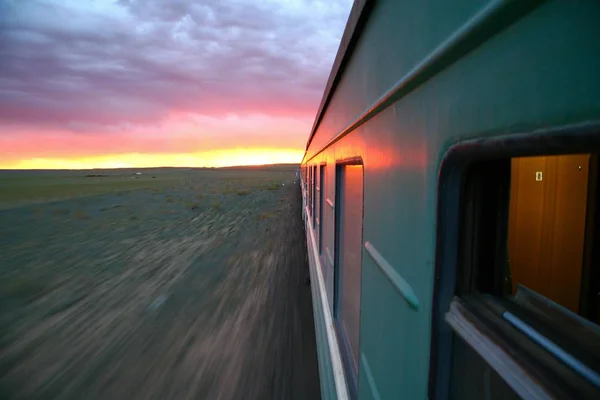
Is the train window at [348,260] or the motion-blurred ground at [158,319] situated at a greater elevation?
the train window at [348,260]

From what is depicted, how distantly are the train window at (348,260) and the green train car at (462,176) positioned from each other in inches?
17.2

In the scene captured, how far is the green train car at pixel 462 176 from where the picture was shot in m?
0.48

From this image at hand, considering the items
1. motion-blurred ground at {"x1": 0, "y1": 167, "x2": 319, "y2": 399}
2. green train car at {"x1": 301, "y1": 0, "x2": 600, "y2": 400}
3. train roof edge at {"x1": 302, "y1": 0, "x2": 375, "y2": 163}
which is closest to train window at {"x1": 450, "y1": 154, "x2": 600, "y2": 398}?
green train car at {"x1": 301, "y1": 0, "x2": 600, "y2": 400}

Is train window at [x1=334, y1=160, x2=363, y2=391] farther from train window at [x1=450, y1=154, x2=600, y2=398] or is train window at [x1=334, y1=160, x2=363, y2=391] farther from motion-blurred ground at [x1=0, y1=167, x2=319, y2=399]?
motion-blurred ground at [x1=0, y1=167, x2=319, y2=399]

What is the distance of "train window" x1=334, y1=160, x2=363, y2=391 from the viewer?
203cm

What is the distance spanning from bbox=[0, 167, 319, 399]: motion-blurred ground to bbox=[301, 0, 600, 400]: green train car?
9.36 ft

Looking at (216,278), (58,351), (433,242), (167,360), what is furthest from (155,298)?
(433,242)

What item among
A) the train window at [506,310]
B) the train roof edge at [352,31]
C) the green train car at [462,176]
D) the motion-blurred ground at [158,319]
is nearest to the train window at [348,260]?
the green train car at [462,176]

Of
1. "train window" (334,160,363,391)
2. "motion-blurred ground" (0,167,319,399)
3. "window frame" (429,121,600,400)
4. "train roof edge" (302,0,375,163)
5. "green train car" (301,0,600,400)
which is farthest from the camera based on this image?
"motion-blurred ground" (0,167,319,399)

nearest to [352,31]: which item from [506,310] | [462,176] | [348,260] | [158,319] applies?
[462,176]

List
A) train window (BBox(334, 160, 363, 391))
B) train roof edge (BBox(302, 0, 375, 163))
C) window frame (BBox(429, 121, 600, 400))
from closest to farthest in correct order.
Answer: window frame (BBox(429, 121, 600, 400)) → train roof edge (BBox(302, 0, 375, 163)) → train window (BBox(334, 160, 363, 391))

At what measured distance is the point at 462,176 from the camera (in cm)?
77

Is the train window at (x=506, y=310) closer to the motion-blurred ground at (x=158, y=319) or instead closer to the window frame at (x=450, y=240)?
the window frame at (x=450, y=240)

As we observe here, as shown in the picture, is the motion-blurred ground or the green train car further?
the motion-blurred ground
